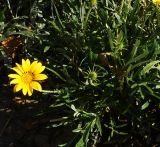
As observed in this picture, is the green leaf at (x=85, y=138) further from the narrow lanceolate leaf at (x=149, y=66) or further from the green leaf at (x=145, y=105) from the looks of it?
the narrow lanceolate leaf at (x=149, y=66)

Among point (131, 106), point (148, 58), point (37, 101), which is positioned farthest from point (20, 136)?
point (148, 58)

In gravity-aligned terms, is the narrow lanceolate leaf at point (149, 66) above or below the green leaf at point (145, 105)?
above

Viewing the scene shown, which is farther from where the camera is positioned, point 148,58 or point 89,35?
point 89,35

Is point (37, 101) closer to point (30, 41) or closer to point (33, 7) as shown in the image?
point (30, 41)

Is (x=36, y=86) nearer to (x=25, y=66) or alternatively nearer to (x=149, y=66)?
(x=25, y=66)

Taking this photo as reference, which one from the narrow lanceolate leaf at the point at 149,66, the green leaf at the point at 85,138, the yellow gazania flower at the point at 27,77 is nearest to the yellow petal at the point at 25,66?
the yellow gazania flower at the point at 27,77

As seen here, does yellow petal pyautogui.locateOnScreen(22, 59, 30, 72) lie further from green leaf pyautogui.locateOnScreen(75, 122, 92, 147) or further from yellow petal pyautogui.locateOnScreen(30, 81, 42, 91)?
green leaf pyautogui.locateOnScreen(75, 122, 92, 147)

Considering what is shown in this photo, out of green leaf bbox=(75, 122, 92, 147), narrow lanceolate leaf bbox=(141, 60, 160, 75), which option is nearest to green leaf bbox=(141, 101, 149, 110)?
narrow lanceolate leaf bbox=(141, 60, 160, 75)

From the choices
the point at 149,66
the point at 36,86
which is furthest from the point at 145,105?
the point at 36,86
